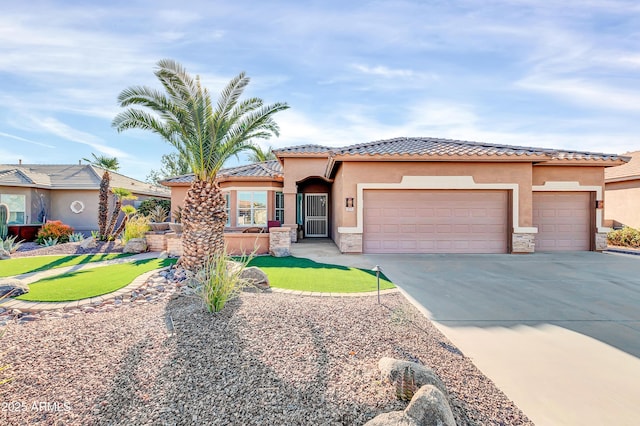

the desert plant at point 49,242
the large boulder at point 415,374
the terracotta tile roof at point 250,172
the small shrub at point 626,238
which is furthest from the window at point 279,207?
the small shrub at point 626,238

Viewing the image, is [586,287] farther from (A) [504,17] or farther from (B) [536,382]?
(A) [504,17]

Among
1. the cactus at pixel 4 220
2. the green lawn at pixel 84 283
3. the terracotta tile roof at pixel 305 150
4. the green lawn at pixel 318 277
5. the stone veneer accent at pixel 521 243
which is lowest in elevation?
the green lawn at pixel 84 283

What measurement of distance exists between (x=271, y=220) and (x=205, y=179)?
8.13 metres

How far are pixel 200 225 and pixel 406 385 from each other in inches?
271

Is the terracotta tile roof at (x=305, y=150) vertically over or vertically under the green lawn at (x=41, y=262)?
over

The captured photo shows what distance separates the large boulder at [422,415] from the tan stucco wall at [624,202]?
21.0m

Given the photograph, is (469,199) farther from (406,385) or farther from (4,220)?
(4,220)

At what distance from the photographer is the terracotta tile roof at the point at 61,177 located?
18625 mm

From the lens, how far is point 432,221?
11508 millimetres

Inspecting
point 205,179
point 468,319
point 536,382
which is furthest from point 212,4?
point 536,382

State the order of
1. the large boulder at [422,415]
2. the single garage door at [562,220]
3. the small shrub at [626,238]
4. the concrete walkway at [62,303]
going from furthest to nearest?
the small shrub at [626,238], the single garage door at [562,220], the concrete walkway at [62,303], the large boulder at [422,415]

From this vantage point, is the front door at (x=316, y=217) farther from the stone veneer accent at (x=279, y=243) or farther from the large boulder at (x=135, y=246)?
the large boulder at (x=135, y=246)

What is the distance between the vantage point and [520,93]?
1187cm

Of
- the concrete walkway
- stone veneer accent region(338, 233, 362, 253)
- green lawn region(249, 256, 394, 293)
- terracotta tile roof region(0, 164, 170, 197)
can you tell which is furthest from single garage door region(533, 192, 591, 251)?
terracotta tile roof region(0, 164, 170, 197)
